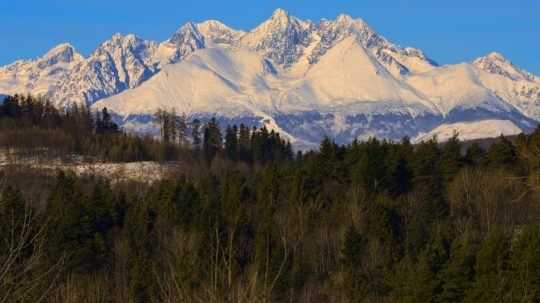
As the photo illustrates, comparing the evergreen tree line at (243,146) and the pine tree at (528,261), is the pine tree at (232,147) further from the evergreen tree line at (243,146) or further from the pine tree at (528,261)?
the pine tree at (528,261)

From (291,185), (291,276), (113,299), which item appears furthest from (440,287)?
(291,185)

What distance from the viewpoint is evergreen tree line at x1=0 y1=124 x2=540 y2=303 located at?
156ft

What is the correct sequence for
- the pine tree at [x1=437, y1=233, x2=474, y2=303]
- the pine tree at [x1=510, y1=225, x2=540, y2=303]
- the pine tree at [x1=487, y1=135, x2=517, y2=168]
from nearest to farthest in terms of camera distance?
the pine tree at [x1=510, y1=225, x2=540, y2=303], the pine tree at [x1=437, y1=233, x2=474, y2=303], the pine tree at [x1=487, y1=135, x2=517, y2=168]

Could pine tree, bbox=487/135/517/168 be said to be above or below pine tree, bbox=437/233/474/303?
above

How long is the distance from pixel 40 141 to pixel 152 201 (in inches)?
2315

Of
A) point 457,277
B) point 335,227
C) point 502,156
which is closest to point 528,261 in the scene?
point 457,277

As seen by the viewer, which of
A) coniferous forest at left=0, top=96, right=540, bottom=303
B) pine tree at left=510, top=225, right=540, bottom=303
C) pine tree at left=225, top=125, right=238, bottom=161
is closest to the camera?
pine tree at left=510, top=225, right=540, bottom=303

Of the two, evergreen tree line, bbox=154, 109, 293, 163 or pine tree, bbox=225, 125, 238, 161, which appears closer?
evergreen tree line, bbox=154, 109, 293, 163

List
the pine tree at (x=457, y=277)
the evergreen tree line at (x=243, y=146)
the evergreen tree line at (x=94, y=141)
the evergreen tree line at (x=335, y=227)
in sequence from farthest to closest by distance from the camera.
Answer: the evergreen tree line at (x=243, y=146) < the evergreen tree line at (x=94, y=141) < the evergreen tree line at (x=335, y=227) < the pine tree at (x=457, y=277)

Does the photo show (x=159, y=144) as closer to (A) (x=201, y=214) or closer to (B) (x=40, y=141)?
(B) (x=40, y=141)

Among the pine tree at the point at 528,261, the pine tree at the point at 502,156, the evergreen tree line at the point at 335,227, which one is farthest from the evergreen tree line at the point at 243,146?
the pine tree at the point at 528,261

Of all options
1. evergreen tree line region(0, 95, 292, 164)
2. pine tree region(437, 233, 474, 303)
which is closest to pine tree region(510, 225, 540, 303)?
pine tree region(437, 233, 474, 303)

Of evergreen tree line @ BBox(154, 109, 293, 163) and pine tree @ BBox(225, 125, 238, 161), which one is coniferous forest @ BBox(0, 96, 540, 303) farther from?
evergreen tree line @ BBox(154, 109, 293, 163)

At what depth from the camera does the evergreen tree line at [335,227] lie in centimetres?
4747
